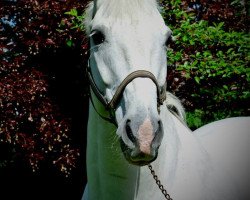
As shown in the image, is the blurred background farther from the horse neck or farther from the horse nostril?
the horse nostril

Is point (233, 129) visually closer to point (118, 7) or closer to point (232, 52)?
point (232, 52)

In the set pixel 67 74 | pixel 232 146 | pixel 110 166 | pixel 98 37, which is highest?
pixel 98 37

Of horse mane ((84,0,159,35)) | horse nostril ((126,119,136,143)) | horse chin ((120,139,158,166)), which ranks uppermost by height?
horse mane ((84,0,159,35))

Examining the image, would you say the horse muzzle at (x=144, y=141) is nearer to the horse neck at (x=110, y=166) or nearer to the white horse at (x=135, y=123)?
the white horse at (x=135, y=123)

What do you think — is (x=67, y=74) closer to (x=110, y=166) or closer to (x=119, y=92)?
(x=110, y=166)

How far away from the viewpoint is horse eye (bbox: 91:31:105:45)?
1762 mm

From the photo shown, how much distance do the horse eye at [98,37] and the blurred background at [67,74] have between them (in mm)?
1673

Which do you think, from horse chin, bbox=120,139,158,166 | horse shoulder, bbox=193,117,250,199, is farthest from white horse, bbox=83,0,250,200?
horse shoulder, bbox=193,117,250,199

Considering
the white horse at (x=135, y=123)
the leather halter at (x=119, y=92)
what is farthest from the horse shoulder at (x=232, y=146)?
the leather halter at (x=119, y=92)

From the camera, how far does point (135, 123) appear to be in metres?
1.46

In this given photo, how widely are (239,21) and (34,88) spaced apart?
2880 mm

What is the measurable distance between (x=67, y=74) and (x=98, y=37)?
236 centimetres

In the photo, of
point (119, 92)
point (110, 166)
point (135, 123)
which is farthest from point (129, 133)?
point (110, 166)

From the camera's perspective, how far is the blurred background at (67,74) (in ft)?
12.0
